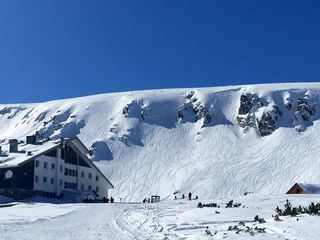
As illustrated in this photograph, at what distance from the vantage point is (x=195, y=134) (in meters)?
128

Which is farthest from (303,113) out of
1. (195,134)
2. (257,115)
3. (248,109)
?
(195,134)

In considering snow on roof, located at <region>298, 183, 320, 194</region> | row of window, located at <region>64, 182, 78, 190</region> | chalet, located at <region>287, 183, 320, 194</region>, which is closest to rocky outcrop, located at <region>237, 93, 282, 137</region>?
row of window, located at <region>64, 182, 78, 190</region>

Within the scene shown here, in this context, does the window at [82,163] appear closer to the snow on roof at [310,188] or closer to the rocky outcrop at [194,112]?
the snow on roof at [310,188]

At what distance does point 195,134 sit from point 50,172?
57872 millimetres

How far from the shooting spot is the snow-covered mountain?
328 ft

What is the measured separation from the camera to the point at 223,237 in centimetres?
1589

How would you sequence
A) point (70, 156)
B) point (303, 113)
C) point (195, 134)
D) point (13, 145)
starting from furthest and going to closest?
1. point (195, 134)
2. point (303, 113)
3. point (70, 156)
4. point (13, 145)

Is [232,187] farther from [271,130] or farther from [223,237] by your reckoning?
[223,237]

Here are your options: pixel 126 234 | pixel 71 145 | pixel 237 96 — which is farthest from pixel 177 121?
pixel 126 234

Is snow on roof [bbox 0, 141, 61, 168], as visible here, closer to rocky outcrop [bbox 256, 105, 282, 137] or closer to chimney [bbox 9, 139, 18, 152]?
chimney [bbox 9, 139, 18, 152]

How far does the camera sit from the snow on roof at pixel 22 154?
7003cm

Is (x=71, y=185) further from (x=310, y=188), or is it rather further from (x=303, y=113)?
(x=303, y=113)

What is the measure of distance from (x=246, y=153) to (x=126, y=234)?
9654 centimetres

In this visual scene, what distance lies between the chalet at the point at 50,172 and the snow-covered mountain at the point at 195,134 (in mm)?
14272
